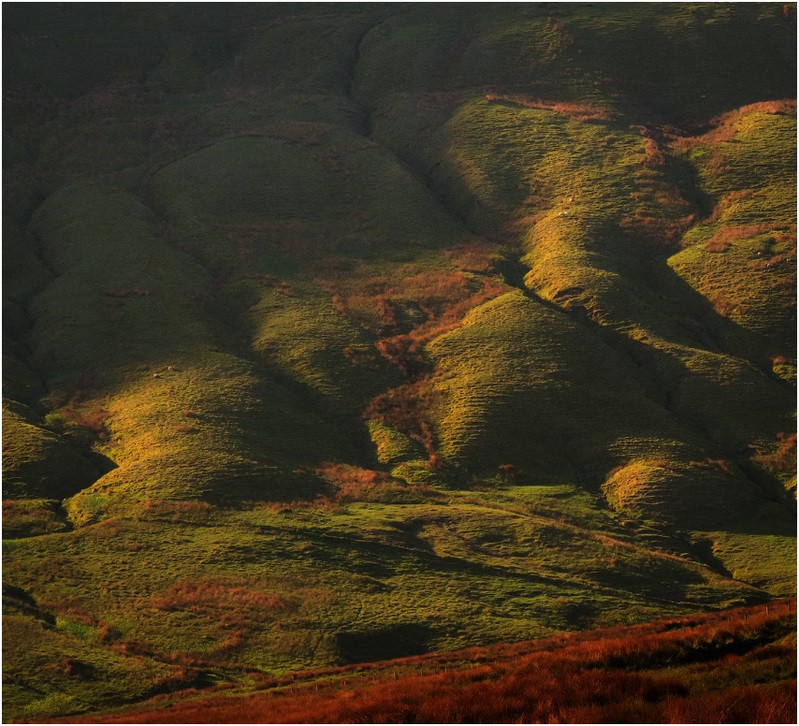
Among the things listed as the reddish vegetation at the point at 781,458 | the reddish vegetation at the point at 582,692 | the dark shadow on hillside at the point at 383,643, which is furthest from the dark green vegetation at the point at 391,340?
the reddish vegetation at the point at 582,692

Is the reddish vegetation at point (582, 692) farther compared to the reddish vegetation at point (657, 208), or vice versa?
the reddish vegetation at point (657, 208)

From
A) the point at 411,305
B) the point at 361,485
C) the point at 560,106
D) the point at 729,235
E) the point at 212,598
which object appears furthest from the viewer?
the point at 560,106

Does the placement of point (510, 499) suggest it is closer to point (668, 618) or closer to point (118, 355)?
point (668, 618)

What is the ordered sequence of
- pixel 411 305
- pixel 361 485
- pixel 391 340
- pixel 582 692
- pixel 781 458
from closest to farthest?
1. pixel 582 692
2. pixel 361 485
3. pixel 781 458
4. pixel 391 340
5. pixel 411 305

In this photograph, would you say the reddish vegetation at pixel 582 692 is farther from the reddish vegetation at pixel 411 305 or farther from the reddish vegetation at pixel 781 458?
the reddish vegetation at pixel 411 305

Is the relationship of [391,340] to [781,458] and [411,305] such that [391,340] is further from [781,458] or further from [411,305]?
[781,458]

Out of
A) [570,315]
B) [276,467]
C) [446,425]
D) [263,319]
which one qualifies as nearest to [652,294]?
[570,315]

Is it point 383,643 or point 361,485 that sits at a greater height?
point 361,485

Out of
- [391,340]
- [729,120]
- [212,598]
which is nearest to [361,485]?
[212,598]
